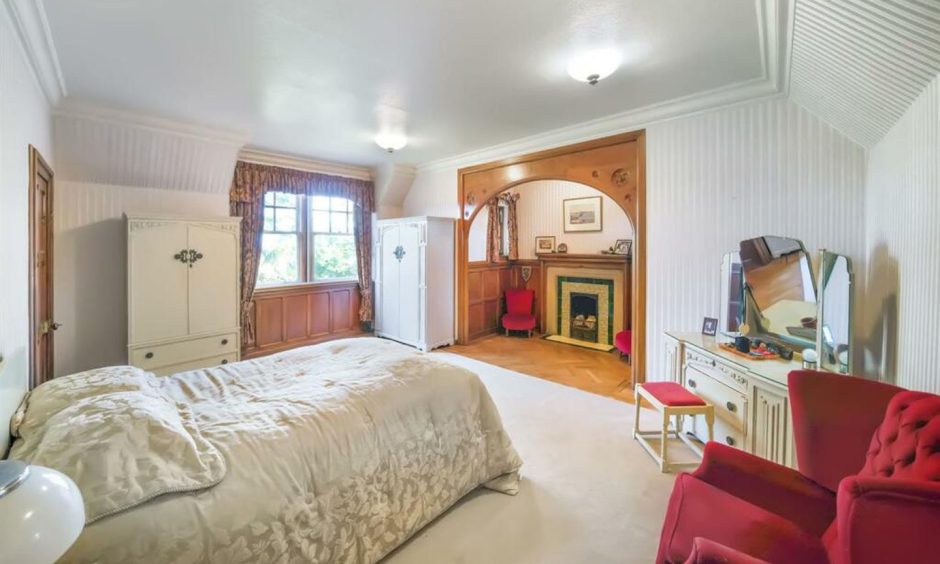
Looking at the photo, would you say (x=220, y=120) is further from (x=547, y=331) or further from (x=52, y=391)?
(x=547, y=331)

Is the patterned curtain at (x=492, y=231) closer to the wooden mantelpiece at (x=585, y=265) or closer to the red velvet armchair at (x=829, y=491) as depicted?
the wooden mantelpiece at (x=585, y=265)

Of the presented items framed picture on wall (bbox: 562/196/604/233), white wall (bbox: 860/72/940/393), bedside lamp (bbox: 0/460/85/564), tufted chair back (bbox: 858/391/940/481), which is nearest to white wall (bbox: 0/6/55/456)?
bedside lamp (bbox: 0/460/85/564)

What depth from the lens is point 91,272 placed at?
3.73 m

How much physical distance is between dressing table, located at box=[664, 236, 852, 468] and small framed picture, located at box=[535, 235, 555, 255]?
3.21 meters

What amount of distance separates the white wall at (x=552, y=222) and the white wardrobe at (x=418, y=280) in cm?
126

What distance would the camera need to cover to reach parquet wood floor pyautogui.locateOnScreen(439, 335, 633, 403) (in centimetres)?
402

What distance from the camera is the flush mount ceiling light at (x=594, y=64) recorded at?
2455 mm

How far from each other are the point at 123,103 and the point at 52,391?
290 centimetres

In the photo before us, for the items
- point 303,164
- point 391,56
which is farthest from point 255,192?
point 391,56

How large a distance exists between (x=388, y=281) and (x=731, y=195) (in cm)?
428

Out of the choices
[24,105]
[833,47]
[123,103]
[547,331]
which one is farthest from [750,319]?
[123,103]

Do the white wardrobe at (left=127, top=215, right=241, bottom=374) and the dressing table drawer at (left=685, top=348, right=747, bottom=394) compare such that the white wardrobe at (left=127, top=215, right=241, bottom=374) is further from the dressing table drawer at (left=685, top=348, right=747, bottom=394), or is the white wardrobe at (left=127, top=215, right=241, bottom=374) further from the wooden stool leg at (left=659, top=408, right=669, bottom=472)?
the dressing table drawer at (left=685, top=348, right=747, bottom=394)

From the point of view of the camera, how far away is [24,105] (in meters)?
2.19

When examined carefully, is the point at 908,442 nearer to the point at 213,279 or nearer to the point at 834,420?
the point at 834,420
